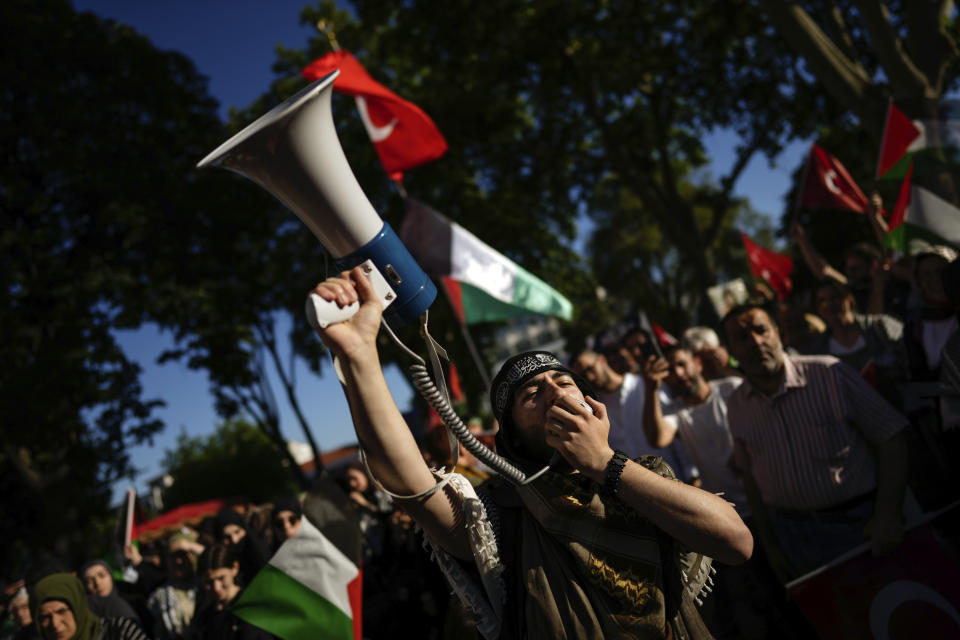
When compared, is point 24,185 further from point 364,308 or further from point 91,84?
point 364,308

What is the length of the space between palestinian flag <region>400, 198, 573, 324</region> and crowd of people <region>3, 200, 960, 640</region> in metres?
1.16

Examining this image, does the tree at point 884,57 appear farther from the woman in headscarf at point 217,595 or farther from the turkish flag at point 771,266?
the woman in headscarf at point 217,595

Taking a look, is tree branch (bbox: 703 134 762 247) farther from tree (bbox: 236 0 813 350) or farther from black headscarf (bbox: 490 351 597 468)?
black headscarf (bbox: 490 351 597 468)

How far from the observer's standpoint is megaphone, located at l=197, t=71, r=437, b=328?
146 cm

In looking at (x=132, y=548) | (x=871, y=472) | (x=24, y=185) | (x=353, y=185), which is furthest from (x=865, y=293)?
(x=24, y=185)

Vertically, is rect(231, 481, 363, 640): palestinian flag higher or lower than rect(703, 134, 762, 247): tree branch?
higher

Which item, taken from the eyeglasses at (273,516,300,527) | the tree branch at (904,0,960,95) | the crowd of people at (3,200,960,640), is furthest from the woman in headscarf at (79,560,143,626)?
the tree branch at (904,0,960,95)

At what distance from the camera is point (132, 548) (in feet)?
22.8

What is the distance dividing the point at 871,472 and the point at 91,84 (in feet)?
49.0

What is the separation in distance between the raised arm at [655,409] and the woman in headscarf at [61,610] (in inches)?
131

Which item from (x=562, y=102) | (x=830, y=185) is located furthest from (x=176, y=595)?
(x=562, y=102)

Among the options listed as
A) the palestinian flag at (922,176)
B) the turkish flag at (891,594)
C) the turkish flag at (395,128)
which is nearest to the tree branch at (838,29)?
the palestinian flag at (922,176)

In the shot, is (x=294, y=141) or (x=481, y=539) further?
(x=481, y=539)

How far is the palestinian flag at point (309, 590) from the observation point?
324 cm
